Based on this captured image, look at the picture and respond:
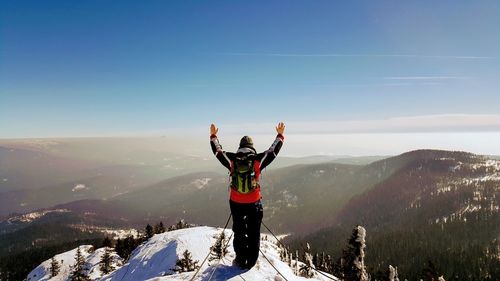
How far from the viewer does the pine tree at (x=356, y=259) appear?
119 ft

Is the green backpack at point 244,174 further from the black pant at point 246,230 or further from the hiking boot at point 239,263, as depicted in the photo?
the hiking boot at point 239,263

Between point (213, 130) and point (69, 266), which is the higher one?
point (213, 130)

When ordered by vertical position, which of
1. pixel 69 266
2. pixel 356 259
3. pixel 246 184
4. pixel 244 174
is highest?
pixel 244 174

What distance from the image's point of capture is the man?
52.9ft

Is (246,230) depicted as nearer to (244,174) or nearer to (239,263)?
(239,263)

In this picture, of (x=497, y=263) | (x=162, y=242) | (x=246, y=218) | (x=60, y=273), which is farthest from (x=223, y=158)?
(x=497, y=263)

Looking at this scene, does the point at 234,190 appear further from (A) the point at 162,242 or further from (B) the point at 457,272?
(B) the point at 457,272

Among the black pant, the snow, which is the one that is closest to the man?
the black pant

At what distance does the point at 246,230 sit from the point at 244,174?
325 centimetres

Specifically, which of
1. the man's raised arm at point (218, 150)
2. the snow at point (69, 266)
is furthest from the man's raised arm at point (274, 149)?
the snow at point (69, 266)

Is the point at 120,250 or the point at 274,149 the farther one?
the point at 120,250

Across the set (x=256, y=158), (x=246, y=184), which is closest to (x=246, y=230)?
(x=246, y=184)

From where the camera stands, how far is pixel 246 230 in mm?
17500

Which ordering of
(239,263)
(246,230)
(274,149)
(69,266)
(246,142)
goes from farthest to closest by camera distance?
(69,266) < (239,263) < (246,230) < (246,142) < (274,149)
